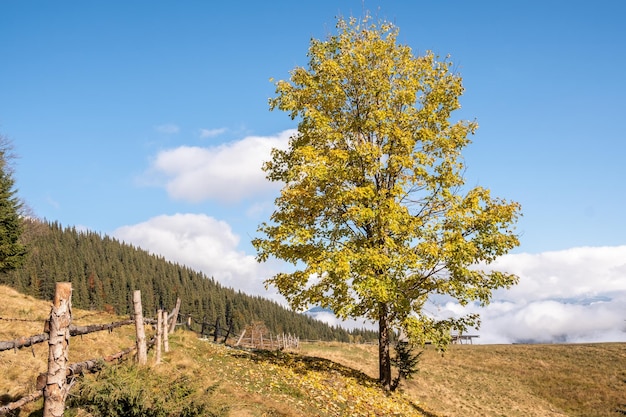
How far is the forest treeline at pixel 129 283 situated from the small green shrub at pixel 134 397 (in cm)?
11117

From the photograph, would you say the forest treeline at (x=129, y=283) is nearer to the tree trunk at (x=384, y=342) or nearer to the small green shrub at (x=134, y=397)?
the tree trunk at (x=384, y=342)

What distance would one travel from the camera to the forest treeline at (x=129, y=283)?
129625 mm

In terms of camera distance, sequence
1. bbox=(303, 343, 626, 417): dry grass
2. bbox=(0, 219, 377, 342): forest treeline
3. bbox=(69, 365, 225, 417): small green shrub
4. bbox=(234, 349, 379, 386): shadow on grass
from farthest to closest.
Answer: bbox=(0, 219, 377, 342): forest treeline < bbox=(303, 343, 626, 417): dry grass < bbox=(234, 349, 379, 386): shadow on grass < bbox=(69, 365, 225, 417): small green shrub

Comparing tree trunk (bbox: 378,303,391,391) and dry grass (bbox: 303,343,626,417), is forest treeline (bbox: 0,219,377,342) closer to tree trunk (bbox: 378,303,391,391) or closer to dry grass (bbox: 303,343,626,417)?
dry grass (bbox: 303,343,626,417)

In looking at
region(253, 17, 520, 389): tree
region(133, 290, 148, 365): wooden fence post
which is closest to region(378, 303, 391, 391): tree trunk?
region(253, 17, 520, 389): tree

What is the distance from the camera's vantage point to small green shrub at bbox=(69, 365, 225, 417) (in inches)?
345

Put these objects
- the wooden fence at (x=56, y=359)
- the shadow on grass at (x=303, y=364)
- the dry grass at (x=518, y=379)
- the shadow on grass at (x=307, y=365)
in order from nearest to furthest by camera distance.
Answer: the wooden fence at (x=56, y=359)
the shadow on grass at (x=307, y=365)
the shadow on grass at (x=303, y=364)
the dry grass at (x=518, y=379)

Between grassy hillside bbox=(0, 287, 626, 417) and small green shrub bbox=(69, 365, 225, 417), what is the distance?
0.02 metres

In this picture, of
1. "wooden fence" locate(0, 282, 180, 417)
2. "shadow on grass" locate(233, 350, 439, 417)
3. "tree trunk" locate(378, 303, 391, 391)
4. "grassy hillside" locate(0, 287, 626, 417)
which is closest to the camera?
"wooden fence" locate(0, 282, 180, 417)

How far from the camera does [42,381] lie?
810cm

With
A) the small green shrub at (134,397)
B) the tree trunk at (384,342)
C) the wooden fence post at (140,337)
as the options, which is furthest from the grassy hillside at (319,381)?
the wooden fence post at (140,337)

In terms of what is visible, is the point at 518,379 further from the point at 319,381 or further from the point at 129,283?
the point at 129,283

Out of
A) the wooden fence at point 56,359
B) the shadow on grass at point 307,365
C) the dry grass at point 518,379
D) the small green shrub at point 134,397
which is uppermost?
the wooden fence at point 56,359

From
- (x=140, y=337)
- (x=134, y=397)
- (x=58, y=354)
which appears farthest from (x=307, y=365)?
(x=58, y=354)
